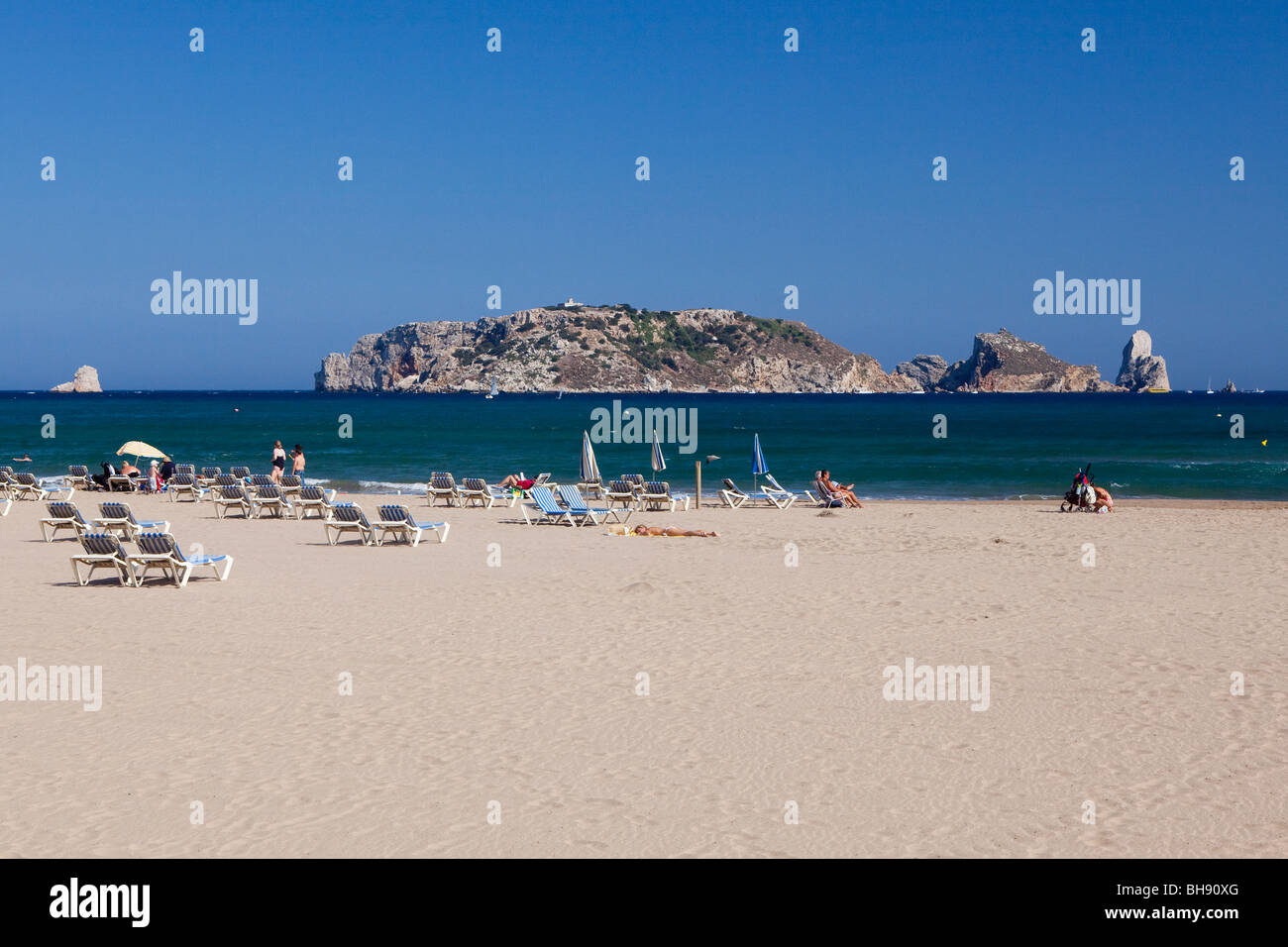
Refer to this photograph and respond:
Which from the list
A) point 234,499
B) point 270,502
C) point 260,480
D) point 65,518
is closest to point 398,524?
point 65,518

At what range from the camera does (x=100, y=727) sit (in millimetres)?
6484

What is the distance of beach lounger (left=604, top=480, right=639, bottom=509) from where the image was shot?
20281 millimetres

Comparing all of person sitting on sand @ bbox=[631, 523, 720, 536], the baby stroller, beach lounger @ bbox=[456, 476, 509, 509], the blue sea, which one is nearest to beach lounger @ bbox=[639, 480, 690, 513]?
beach lounger @ bbox=[456, 476, 509, 509]

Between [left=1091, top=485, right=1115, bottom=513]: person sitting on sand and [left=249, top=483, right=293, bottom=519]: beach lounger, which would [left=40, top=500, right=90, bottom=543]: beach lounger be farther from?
[left=1091, top=485, right=1115, bottom=513]: person sitting on sand

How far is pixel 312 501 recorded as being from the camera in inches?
777

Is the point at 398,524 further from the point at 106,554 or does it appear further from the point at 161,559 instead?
the point at 106,554

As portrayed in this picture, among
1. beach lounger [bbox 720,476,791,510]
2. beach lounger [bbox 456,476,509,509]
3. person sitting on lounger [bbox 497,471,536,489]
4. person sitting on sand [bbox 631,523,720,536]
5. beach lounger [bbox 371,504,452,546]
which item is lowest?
person sitting on sand [bbox 631,523,720,536]

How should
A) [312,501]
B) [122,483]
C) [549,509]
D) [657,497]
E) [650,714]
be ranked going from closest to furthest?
[650,714], [549,509], [312,501], [657,497], [122,483]

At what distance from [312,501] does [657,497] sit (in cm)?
650

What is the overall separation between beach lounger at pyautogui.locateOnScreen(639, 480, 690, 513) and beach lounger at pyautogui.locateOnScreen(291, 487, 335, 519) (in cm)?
594
